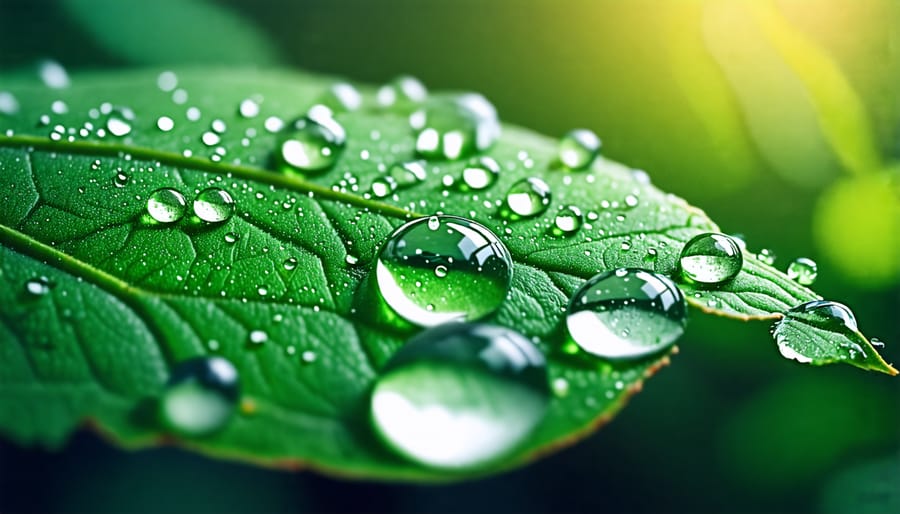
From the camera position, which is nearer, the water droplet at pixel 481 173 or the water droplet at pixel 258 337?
the water droplet at pixel 258 337

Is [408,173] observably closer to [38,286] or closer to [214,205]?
[214,205]

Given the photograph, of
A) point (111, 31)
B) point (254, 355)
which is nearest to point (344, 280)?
point (254, 355)

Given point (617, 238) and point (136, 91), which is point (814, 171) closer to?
point (617, 238)

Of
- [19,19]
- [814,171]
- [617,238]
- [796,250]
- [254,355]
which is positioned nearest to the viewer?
[254,355]

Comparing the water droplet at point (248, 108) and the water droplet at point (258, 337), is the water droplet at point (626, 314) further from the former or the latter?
the water droplet at point (248, 108)

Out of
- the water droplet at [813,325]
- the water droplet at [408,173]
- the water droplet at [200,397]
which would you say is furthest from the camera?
the water droplet at [408,173]

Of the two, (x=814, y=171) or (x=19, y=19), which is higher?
(x=814, y=171)

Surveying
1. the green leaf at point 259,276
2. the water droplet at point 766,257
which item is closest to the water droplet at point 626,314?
the green leaf at point 259,276
